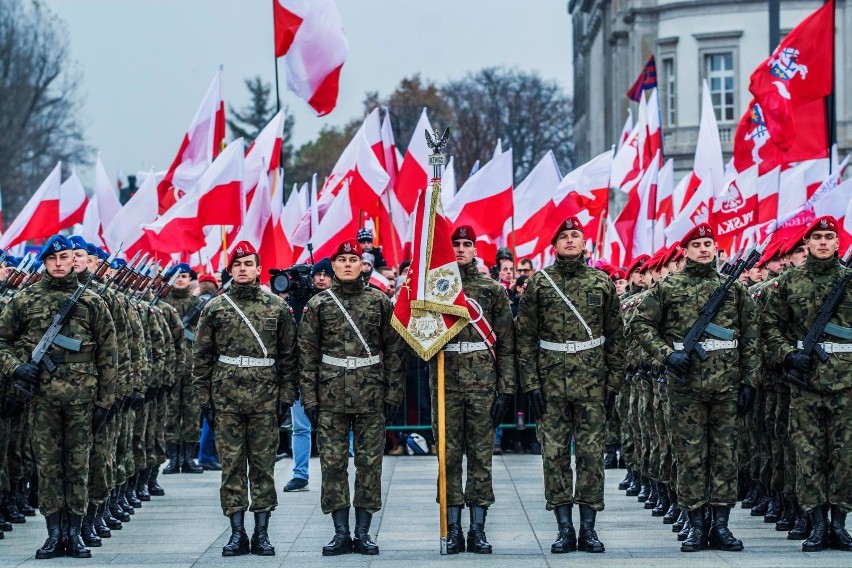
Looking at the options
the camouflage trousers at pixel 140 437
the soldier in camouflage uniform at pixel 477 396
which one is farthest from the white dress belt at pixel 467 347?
the camouflage trousers at pixel 140 437

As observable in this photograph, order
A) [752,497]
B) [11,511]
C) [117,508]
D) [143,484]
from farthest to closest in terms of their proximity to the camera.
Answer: [143,484], [752,497], [117,508], [11,511]

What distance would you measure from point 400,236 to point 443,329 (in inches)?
377

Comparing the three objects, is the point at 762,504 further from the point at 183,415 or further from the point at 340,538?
the point at 183,415

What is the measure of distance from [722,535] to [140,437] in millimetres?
5255

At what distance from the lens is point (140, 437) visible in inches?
551

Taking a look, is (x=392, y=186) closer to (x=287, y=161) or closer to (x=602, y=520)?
(x=602, y=520)

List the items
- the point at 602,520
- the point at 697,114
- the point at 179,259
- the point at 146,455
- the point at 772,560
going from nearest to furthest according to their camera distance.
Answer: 1. the point at 772,560
2. the point at 602,520
3. the point at 146,455
4. the point at 179,259
5. the point at 697,114

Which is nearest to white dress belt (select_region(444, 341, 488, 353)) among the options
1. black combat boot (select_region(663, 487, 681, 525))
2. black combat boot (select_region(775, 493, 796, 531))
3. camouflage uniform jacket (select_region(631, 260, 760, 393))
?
camouflage uniform jacket (select_region(631, 260, 760, 393))

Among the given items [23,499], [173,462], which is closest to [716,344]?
[23,499]

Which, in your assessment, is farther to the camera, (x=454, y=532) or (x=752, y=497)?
(x=752, y=497)

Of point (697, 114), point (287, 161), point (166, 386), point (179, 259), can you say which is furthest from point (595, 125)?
point (166, 386)

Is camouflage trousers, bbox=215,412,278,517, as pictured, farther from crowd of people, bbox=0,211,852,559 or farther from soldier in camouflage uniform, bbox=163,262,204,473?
soldier in camouflage uniform, bbox=163,262,204,473

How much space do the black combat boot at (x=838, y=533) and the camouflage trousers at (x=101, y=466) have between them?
16.9ft

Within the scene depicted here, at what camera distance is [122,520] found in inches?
532
